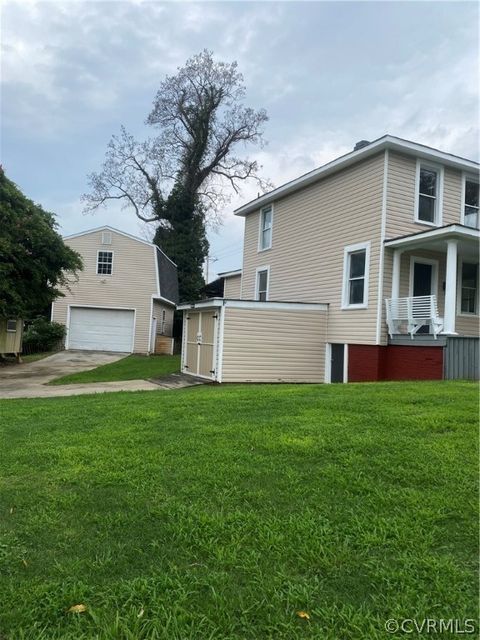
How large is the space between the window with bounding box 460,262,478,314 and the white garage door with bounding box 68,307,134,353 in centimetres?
1625

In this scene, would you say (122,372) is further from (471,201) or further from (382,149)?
(471,201)

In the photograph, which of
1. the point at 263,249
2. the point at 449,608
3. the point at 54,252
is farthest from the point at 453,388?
the point at 54,252

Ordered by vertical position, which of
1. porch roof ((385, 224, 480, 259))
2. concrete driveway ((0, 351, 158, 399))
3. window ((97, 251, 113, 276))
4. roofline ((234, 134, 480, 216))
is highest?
roofline ((234, 134, 480, 216))

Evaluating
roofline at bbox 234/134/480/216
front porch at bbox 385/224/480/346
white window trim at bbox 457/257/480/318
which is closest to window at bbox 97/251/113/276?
roofline at bbox 234/134/480/216

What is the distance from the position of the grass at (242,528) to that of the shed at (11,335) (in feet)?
50.1

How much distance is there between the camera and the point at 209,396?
7660mm

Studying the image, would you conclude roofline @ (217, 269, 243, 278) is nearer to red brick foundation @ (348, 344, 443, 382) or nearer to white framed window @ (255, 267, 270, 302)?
white framed window @ (255, 267, 270, 302)

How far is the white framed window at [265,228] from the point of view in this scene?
1761 centimetres

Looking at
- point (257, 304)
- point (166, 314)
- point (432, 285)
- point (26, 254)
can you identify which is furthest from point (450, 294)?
point (166, 314)

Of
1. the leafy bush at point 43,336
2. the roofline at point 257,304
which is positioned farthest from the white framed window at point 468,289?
the leafy bush at point 43,336

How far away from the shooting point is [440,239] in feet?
37.2

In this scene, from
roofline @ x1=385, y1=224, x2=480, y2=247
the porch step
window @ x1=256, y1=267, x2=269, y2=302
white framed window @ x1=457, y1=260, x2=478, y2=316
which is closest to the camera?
the porch step

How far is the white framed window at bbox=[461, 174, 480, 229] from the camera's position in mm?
13461

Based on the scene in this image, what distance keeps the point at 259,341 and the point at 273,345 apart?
0.48 meters
